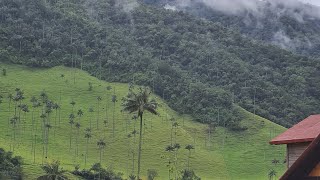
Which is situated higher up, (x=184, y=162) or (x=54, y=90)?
(x=54, y=90)

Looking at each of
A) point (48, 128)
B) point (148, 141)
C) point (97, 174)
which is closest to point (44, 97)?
point (48, 128)

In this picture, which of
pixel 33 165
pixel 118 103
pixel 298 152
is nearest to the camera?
pixel 298 152

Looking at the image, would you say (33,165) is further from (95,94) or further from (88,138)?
(95,94)

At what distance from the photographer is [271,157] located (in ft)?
529

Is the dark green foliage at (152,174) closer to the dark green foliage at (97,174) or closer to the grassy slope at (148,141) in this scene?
the grassy slope at (148,141)

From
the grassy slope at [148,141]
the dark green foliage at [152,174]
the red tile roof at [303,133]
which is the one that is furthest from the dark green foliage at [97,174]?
the red tile roof at [303,133]

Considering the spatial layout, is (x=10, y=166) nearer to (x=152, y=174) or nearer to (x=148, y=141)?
(x=152, y=174)

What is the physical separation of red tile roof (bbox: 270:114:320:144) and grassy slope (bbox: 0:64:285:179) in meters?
113

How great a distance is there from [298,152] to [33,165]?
4720 inches

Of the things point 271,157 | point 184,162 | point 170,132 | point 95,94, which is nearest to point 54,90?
point 95,94

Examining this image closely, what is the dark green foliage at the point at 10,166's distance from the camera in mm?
A: 109287

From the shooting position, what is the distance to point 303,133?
10.4m

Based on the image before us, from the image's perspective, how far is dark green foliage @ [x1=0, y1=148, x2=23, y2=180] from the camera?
109287 mm

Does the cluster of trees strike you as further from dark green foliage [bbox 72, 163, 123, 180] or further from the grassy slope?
the grassy slope
